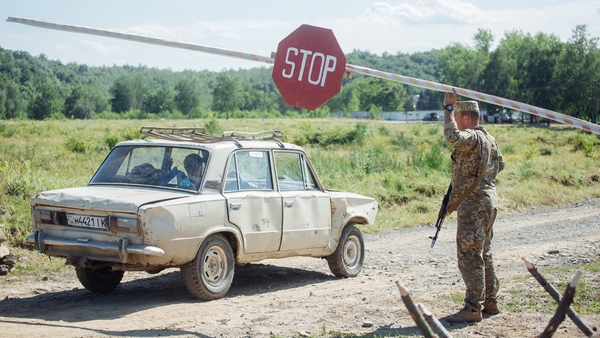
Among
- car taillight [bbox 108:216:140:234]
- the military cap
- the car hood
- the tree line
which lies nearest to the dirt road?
car taillight [bbox 108:216:140:234]

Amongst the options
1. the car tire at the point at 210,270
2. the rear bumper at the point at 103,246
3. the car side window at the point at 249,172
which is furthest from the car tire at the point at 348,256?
the rear bumper at the point at 103,246

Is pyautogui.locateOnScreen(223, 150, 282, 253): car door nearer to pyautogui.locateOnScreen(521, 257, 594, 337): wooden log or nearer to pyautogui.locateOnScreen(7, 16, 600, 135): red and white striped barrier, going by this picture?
pyautogui.locateOnScreen(7, 16, 600, 135): red and white striped barrier

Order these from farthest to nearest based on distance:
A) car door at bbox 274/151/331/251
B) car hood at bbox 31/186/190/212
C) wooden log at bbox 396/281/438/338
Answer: car door at bbox 274/151/331/251 → car hood at bbox 31/186/190/212 → wooden log at bbox 396/281/438/338

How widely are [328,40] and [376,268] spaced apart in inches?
188

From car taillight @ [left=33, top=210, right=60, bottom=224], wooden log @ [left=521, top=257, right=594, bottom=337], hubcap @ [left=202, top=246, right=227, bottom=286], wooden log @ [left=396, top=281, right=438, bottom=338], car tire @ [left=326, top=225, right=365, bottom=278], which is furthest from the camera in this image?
car tire @ [left=326, top=225, right=365, bottom=278]

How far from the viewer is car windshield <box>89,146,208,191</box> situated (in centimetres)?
780

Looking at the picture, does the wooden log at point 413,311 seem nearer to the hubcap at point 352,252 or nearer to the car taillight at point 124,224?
the car taillight at point 124,224

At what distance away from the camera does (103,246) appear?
6.91 m

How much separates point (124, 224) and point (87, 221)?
500 millimetres

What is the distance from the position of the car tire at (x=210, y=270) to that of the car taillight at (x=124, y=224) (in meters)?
0.77

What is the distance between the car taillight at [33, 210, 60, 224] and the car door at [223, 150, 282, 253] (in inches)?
71.6

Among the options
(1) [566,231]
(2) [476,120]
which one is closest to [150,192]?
(2) [476,120]

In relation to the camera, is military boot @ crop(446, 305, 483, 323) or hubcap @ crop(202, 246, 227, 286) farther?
hubcap @ crop(202, 246, 227, 286)

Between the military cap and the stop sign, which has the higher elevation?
the stop sign
